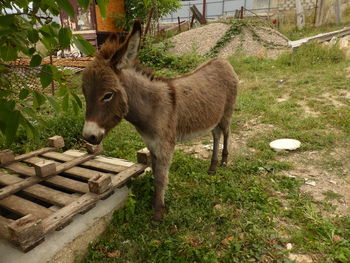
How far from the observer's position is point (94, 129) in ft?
7.77

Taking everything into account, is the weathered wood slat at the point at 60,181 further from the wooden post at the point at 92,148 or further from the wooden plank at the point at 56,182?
the wooden post at the point at 92,148

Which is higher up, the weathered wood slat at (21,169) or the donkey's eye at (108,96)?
the donkey's eye at (108,96)

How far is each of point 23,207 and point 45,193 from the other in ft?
0.94

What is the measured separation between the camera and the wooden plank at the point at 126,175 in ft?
10.6

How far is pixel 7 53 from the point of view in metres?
1.61

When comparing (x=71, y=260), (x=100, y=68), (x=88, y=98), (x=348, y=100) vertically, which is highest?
(x=100, y=68)

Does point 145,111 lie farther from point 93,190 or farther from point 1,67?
point 1,67

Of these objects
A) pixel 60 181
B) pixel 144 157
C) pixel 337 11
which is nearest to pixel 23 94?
pixel 60 181

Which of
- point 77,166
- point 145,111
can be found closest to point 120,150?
point 77,166

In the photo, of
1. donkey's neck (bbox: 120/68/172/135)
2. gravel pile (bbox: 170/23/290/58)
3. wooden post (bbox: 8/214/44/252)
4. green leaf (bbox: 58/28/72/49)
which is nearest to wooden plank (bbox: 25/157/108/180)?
donkey's neck (bbox: 120/68/172/135)

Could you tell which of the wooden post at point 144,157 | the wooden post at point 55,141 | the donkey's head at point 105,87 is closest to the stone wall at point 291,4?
the wooden post at point 144,157

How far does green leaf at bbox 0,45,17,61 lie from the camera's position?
5.27ft

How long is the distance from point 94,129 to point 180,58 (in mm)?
9287

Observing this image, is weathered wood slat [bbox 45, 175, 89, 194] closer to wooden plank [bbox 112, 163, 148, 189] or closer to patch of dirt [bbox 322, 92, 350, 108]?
wooden plank [bbox 112, 163, 148, 189]
